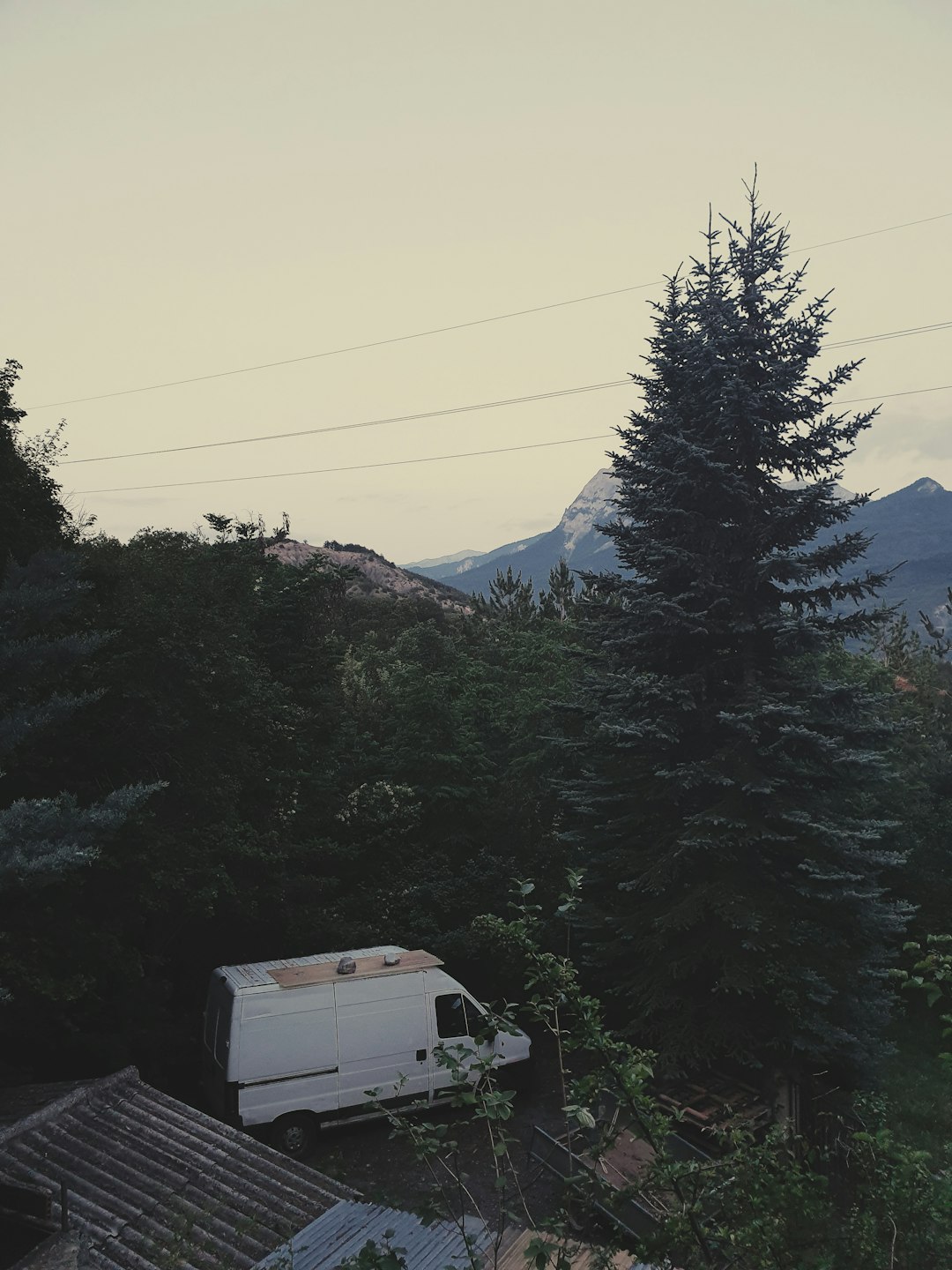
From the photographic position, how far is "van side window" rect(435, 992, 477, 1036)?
496 inches

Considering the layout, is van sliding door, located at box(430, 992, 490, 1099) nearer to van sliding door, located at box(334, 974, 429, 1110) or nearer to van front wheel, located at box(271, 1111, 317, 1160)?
van sliding door, located at box(334, 974, 429, 1110)

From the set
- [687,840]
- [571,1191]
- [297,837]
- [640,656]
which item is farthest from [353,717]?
[571,1191]

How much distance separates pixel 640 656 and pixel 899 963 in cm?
901

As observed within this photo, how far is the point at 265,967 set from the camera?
12.5m

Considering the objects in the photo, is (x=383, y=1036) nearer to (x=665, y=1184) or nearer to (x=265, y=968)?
(x=265, y=968)

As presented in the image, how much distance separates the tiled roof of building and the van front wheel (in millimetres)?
2584

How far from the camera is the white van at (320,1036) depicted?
11.5 metres

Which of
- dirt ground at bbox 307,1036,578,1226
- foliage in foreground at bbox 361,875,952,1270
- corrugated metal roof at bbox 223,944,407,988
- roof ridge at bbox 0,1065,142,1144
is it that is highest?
foliage in foreground at bbox 361,875,952,1270

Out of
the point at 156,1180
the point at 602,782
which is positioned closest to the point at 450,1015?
the point at 602,782

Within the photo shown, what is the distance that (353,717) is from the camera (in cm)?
2238

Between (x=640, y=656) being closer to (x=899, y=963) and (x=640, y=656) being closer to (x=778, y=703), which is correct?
(x=778, y=703)

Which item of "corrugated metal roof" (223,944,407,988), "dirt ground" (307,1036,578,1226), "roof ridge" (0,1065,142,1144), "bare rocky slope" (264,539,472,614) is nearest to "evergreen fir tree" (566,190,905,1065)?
"dirt ground" (307,1036,578,1226)

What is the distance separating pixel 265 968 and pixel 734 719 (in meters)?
8.02

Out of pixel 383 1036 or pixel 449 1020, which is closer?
pixel 383 1036
